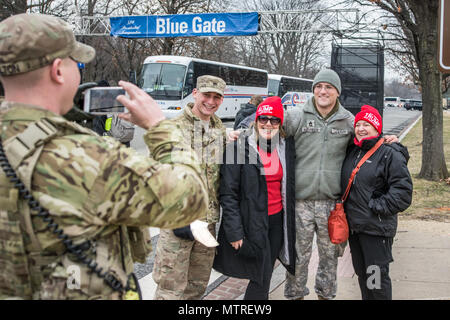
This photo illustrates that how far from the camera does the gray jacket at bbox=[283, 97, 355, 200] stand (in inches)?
146

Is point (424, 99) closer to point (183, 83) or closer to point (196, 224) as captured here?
point (196, 224)

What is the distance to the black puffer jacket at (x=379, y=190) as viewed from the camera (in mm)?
3439

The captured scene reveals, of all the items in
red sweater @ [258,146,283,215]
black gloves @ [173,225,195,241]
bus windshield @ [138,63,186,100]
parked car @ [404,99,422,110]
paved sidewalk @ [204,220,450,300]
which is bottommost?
paved sidewalk @ [204,220,450,300]

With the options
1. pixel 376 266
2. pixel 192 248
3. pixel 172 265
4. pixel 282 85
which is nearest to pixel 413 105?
pixel 282 85

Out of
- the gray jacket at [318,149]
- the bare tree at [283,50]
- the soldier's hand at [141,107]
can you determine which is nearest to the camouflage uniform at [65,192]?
the soldier's hand at [141,107]

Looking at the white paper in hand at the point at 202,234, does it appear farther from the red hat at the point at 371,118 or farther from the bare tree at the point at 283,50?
the bare tree at the point at 283,50

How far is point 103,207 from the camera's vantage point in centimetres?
141

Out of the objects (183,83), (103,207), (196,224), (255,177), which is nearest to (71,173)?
(103,207)

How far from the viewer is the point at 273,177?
139 inches

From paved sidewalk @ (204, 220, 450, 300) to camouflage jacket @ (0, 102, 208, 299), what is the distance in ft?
9.18

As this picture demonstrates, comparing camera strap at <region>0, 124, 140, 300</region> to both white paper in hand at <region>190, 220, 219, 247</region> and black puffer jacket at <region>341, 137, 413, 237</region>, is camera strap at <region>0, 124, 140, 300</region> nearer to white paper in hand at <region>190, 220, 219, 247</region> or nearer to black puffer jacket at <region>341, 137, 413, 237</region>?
white paper in hand at <region>190, 220, 219, 247</region>

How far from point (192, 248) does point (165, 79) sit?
64.8 ft

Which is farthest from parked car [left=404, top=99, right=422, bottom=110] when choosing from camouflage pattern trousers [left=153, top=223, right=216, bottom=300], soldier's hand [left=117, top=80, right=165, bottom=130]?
soldier's hand [left=117, top=80, right=165, bottom=130]

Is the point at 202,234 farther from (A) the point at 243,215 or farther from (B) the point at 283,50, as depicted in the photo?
(B) the point at 283,50
